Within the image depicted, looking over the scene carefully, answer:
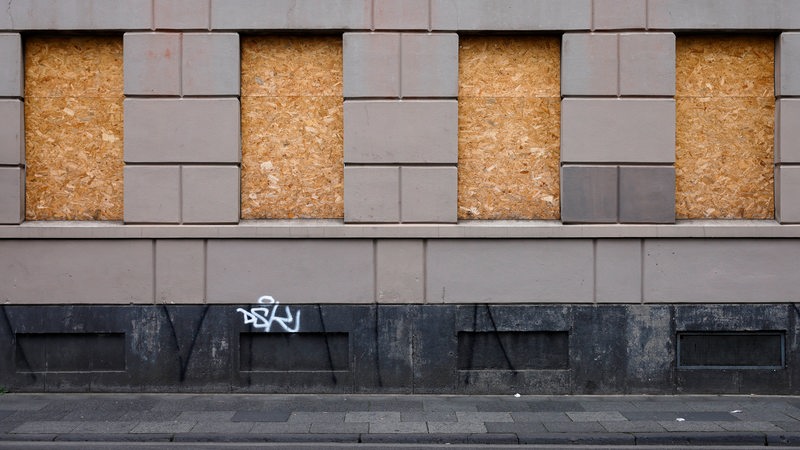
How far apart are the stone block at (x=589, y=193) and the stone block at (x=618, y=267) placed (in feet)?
1.22

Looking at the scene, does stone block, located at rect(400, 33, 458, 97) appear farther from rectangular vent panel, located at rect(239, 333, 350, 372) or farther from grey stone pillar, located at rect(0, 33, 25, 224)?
grey stone pillar, located at rect(0, 33, 25, 224)

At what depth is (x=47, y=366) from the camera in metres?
10.5

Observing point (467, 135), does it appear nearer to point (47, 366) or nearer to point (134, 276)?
point (134, 276)

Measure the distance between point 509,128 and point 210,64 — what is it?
13.1 feet

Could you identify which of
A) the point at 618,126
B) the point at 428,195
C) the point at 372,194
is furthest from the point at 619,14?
the point at 372,194

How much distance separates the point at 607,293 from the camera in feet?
34.4

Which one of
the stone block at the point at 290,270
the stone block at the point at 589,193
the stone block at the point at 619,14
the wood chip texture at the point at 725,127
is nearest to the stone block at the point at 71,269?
the stone block at the point at 290,270

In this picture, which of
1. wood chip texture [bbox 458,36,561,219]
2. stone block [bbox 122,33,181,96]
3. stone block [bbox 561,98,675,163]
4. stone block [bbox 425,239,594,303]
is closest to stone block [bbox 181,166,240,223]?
stone block [bbox 122,33,181,96]

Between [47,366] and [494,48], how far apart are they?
720cm

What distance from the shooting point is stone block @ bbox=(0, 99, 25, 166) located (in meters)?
10.4

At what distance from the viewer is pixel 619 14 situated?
34.1ft

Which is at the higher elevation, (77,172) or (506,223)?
(77,172)

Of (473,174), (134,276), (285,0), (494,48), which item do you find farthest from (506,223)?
(134,276)

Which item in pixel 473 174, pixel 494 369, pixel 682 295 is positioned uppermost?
pixel 473 174
